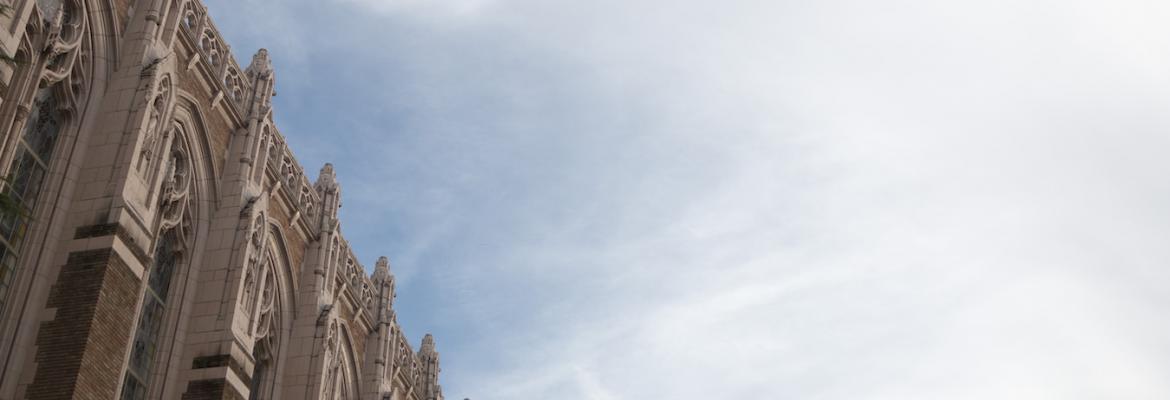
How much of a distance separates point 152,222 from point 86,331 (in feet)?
12.0

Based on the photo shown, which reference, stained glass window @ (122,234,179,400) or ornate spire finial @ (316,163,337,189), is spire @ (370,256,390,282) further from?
stained glass window @ (122,234,179,400)

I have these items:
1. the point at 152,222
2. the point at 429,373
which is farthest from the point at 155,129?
the point at 429,373

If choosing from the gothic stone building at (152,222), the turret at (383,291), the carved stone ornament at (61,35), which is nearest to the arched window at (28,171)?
the gothic stone building at (152,222)

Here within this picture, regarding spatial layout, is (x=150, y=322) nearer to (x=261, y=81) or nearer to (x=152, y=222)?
(x=152, y=222)

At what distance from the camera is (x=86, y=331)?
18.6 m

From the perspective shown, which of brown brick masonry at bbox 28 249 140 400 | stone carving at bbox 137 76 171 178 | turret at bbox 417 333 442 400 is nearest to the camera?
brown brick masonry at bbox 28 249 140 400

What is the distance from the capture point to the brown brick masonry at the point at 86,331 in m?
18.2

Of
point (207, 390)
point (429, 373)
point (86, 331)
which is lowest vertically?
point (86, 331)

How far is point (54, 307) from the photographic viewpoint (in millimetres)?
19062

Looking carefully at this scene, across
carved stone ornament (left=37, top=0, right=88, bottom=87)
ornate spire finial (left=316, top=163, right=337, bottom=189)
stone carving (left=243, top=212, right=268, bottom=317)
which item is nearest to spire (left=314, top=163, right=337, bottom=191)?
ornate spire finial (left=316, top=163, right=337, bottom=189)

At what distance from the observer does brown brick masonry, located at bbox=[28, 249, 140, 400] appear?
719 inches

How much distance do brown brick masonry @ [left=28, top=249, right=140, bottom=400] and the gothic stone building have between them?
1.2 inches

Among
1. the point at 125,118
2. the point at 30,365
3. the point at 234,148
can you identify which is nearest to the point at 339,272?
the point at 234,148

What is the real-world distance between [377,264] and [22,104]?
1844 centimetres
